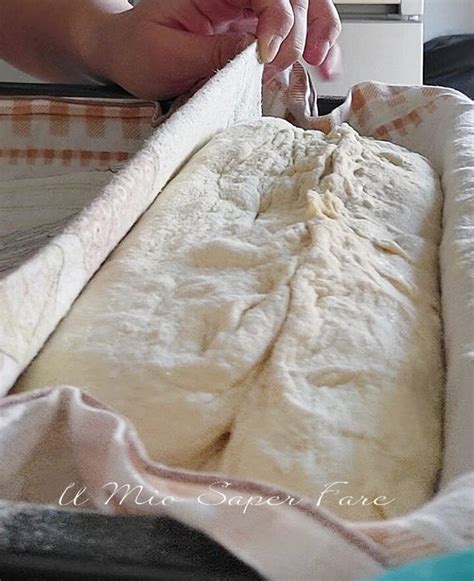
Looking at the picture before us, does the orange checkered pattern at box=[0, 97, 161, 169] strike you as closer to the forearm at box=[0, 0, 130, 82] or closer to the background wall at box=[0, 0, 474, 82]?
the forearm at box=[0, 0, 130, 82]

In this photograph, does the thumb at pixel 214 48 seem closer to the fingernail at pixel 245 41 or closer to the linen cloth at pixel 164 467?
the fingernail at pixel 245 41

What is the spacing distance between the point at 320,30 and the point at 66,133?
0.31 meters

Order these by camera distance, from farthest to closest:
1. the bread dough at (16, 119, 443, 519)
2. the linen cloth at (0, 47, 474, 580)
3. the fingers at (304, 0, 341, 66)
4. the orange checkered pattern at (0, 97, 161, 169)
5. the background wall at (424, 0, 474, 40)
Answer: the background wall at (424, 0, 474, 40), the fingers at (304, 0, 341, 66), the orange checkered pattern at (0, 97, 161, 169), the bread dough at (16, 119, 443, 519), the linen cloth at (0, 47, 474, 580)

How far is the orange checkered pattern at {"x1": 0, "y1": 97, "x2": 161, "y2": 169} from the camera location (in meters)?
0.76

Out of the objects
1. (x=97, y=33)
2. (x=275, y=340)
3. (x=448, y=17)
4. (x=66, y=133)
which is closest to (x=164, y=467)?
(x=275, y=340)

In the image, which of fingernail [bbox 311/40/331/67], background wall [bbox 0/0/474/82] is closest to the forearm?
fingernail [bbox 311/40/331/67]

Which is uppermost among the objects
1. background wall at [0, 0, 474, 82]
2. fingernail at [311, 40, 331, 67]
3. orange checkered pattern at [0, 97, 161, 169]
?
fingernail at [311, 40, 331, 67]

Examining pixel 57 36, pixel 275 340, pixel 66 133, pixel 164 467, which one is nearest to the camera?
pixel 164 467

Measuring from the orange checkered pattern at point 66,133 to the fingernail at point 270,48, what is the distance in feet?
0.44

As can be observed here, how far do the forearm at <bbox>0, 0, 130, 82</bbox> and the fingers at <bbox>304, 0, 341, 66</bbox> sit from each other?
7.7 inches

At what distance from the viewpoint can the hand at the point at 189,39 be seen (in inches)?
31.3

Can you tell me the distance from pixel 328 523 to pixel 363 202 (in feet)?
1.19

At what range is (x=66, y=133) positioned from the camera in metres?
0.77

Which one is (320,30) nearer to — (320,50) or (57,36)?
(320,50)
